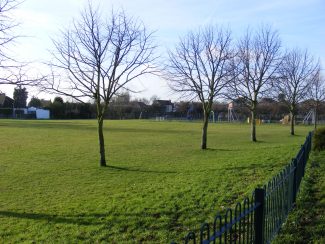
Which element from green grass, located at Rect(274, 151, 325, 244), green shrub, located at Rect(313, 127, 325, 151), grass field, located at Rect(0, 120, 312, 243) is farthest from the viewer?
green shrub, located at Rect(313, 127, 325, 151)

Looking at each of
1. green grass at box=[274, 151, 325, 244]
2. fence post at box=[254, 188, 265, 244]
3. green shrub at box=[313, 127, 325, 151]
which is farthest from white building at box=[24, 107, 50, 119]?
fence post at box=[254, 188, 265, 244]

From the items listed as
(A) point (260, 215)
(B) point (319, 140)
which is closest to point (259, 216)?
(A) point (260, 215)

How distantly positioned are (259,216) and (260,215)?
0.05ft

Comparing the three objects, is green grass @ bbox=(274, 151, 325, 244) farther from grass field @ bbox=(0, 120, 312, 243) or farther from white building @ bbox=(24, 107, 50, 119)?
white building @ bbox=(24, 107, 50, 119)

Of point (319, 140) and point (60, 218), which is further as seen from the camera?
point (319, 140)

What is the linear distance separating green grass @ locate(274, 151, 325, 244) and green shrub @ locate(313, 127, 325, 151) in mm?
7194

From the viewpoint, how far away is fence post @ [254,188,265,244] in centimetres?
457

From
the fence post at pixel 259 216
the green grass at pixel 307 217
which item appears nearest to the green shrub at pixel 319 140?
the green grass at pixel 307 217

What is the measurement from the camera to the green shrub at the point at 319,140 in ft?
54.9

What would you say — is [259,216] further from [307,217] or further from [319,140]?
[319,140]

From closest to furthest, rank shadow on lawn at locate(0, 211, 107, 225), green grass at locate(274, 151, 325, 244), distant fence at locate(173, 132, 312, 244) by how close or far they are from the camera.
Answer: distant fence at locate(173, 132, 312, 244), green grass at locate(274, 151, 325, 244), shadow on lawn at locate(0, 211, 107, 225)

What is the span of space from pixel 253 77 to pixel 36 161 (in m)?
19.1

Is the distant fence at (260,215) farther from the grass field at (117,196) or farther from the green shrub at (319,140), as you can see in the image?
the green shrub at (319,140)

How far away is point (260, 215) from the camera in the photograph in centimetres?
464
